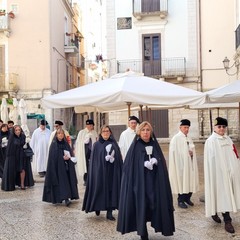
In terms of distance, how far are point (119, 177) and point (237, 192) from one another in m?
1.85

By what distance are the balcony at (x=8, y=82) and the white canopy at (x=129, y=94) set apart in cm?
1686

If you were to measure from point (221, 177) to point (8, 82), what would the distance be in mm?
20785

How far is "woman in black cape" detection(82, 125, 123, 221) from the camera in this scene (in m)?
7.31

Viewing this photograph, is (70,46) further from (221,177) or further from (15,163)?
(221,177)

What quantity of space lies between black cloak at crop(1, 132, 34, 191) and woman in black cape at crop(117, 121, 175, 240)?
18.0ft

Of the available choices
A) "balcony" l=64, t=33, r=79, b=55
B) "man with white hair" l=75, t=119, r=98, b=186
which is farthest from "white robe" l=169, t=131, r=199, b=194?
"balcony" l=64, t=33, r=79, b=55

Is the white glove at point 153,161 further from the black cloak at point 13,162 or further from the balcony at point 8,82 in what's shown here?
the balcony at point 8,82

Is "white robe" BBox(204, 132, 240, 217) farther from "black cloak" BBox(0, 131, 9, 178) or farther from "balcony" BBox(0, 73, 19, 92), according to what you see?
"balcony" BBox(0, 73, 19, 92)

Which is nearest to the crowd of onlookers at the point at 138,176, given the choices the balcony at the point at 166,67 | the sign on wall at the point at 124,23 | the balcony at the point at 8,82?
the balcony at the point at 8,82

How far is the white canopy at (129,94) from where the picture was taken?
27.5 feet

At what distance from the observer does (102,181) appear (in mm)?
7340

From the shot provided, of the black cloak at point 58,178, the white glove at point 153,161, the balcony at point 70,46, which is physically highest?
the balcony at point 70,46

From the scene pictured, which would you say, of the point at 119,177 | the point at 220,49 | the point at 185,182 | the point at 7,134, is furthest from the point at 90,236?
the point at 220,49

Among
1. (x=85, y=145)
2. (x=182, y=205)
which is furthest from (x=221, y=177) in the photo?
(x=85, y=145)
